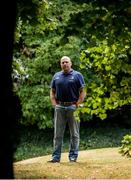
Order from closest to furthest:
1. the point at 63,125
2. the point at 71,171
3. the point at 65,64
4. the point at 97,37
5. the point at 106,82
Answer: the point at 97,37 → the point at 71,171 → the point at 106,82 → the point at 65,64 → the point at 63,125

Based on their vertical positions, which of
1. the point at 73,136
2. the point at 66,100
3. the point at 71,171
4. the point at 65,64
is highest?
the point at 65,64

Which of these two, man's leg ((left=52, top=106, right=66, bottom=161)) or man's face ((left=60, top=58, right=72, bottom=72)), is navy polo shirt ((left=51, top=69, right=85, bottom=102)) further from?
man's leg ((left=52, top=106, right=66, bottom=161))

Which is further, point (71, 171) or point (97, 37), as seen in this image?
point (71, 171)

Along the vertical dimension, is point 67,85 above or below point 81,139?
above

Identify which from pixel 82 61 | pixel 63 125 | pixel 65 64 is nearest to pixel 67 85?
pixel 65 64

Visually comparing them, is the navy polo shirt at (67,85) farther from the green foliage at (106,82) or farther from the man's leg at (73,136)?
the green foliage at (106,82)

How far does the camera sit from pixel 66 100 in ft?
34.8

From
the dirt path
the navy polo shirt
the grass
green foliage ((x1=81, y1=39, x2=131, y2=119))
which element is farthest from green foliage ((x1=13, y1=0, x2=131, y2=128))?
the grass

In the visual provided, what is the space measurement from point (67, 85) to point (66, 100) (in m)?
0.30

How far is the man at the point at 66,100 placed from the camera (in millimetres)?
10586

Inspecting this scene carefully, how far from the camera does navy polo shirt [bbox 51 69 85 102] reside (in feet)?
34.8

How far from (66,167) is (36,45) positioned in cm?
1174

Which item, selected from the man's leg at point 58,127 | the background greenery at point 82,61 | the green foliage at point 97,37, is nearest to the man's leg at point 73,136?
the man's leg at point 58,127

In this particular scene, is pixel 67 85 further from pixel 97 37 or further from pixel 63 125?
pixel 97 37
